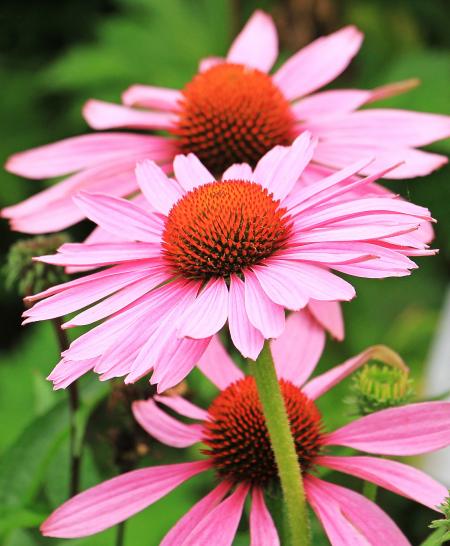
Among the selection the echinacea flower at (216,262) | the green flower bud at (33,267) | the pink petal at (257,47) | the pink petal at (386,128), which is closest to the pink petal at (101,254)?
the echinacea flower at (216,262)

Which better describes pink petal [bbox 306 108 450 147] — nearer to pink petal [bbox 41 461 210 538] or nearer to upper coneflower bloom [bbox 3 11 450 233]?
upper coneflower bloom [bbox 3 11 450 233]

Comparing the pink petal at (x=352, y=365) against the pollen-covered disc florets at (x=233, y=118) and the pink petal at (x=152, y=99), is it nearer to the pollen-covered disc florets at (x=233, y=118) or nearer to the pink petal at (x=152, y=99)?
the pollen-covered disc florets at (x=233, y=118)

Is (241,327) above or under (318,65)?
under

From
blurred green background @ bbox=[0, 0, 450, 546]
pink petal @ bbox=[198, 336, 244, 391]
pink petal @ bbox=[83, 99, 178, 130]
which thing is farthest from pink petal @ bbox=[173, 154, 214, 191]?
→ blurred green background @ bbox=[0, 0, 450, 546]

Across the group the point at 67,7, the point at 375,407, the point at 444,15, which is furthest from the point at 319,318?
the point at 67,7

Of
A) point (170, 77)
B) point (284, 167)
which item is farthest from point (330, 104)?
point (170, 77)

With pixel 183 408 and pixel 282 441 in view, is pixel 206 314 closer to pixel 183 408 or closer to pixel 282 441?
pixel 282 441

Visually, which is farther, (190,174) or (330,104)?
(330,104)
